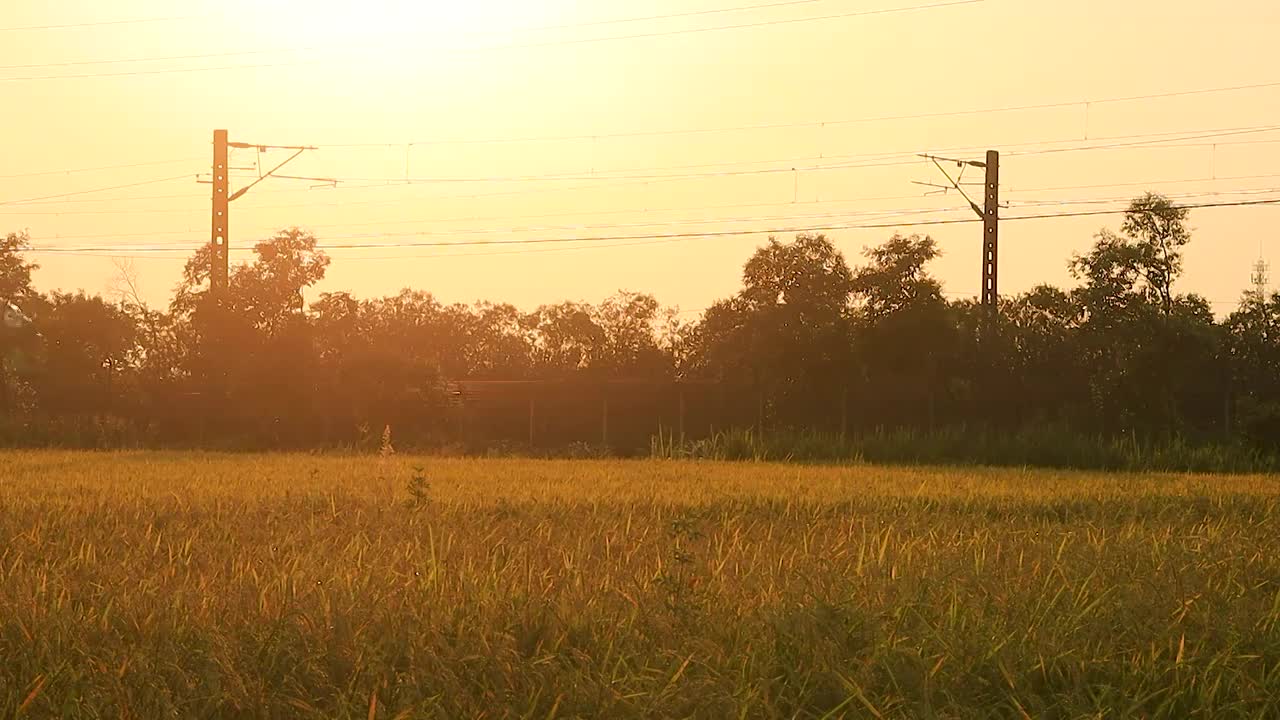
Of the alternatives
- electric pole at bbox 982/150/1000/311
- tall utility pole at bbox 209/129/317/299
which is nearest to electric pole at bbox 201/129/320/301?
tall utility pole at bbox 209/129/317/299

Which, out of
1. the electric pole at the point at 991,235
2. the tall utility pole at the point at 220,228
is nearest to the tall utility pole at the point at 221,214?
the tall utility pole at the point at 220,228

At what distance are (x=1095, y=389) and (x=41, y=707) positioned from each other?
2987 cm

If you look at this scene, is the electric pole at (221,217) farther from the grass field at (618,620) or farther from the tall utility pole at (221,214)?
the grass field at (618,620)

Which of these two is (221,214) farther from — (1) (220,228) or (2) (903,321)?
(2) (903,321)

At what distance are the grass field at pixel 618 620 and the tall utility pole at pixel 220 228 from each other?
2451 cm

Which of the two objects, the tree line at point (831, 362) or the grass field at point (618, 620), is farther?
the tree line at point (831, 362)

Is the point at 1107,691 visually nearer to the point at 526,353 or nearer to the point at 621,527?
the point at 621,527

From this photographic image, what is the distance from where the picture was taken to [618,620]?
261 inches

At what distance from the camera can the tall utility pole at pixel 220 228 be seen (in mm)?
35875

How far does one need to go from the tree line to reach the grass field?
20.1 meters

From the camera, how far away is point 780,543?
1059 centimetres

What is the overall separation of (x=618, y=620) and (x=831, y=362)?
90.9 feet

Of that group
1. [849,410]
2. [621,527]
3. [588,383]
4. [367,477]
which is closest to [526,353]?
[588,383]

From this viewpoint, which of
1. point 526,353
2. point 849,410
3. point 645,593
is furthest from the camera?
point 526,353
